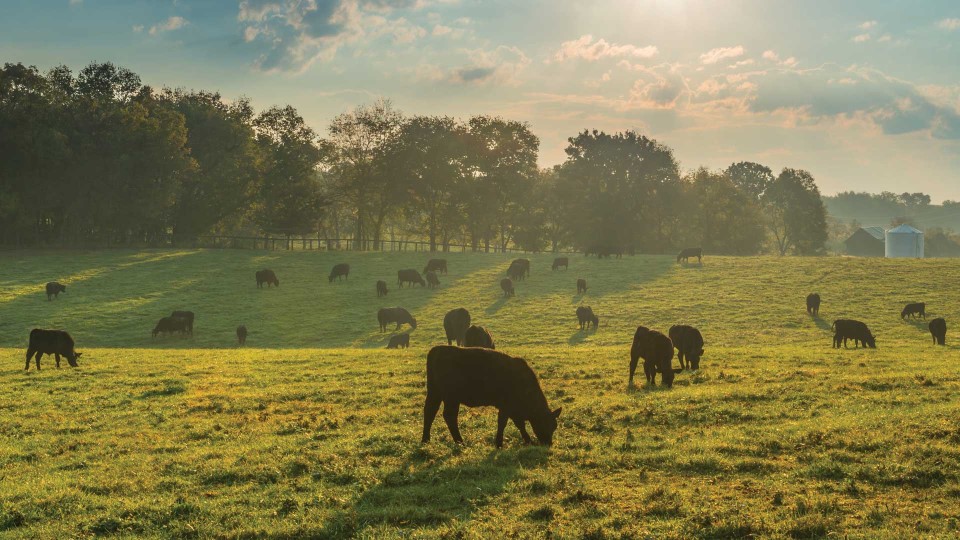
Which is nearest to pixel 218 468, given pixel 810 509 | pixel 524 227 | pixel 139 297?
pixel 810 509

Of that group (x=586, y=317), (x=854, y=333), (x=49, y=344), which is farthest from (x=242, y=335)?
(x=854, y=333)

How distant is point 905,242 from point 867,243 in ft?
99.4

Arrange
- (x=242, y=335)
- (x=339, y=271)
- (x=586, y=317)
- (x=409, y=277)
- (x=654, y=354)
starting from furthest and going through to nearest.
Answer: (x=339, y=271), (x=409, y=277), (x=586, y=317), (x=242, y=335), (x=654, y=354)

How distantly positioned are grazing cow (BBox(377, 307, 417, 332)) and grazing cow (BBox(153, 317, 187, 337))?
1203 centimetres

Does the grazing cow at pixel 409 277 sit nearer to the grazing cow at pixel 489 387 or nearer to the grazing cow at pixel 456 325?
the grazing cow at pixel 456 325

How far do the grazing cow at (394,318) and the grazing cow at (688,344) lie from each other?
75.8 feet

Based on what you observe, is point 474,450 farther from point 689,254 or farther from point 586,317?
point 689,254

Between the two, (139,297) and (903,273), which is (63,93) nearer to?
(139,297)

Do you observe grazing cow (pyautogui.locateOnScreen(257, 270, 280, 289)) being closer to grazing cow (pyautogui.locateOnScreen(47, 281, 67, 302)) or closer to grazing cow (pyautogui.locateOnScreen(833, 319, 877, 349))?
grazing cow (pyautogui.locateOnScreen(47, 281, 67, 302))

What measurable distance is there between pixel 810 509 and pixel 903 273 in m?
58.3

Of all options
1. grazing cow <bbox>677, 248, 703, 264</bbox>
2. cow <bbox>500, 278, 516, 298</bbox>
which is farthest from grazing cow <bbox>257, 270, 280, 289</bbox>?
grazing cow <bbox>677, 248, 703, 264</bbox>

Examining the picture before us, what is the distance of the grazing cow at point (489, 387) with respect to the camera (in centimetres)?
1231

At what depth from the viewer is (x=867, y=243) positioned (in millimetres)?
140500

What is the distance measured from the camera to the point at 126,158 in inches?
2950
